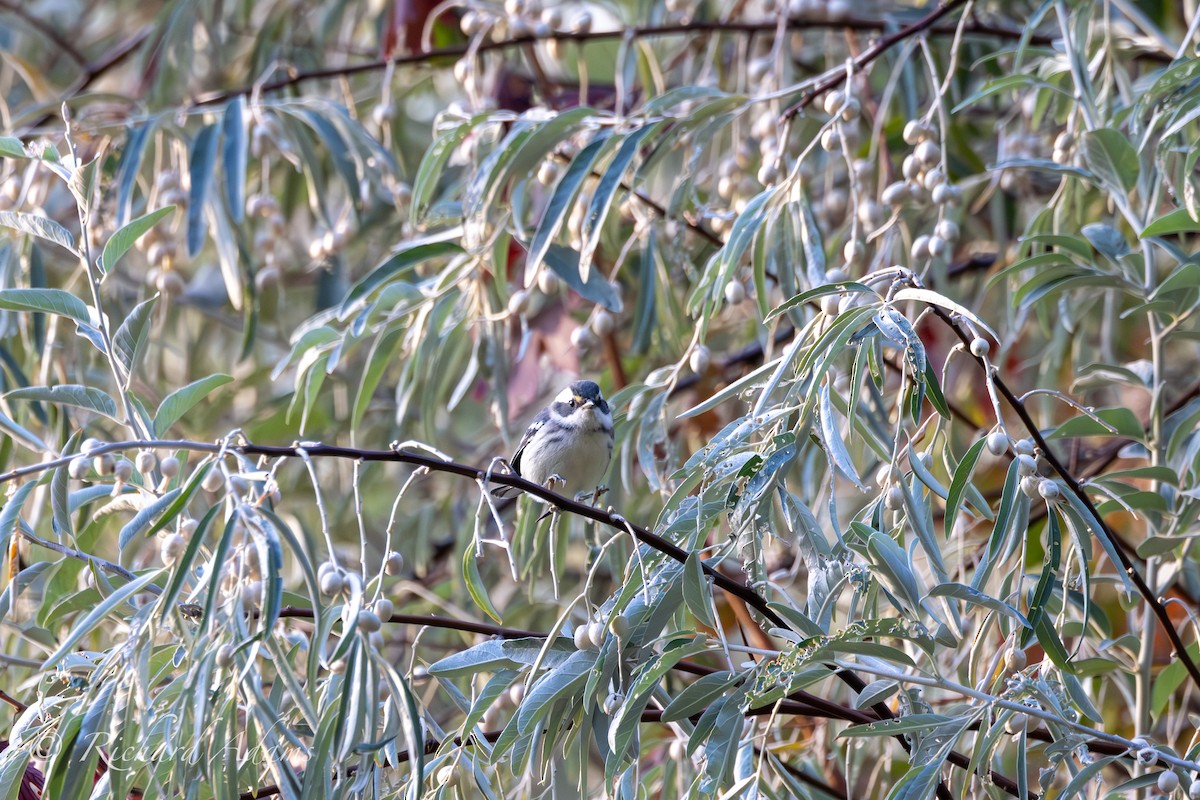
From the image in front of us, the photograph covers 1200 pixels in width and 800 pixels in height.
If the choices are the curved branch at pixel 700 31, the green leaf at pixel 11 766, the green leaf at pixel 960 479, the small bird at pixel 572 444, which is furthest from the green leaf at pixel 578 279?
the green leaf at pixel 11 766

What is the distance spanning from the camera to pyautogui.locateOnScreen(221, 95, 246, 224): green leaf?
3199 millimetres

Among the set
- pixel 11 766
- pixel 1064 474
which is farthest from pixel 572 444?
pixel 11 766

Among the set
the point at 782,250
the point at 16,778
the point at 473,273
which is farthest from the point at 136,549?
the point at 782,250

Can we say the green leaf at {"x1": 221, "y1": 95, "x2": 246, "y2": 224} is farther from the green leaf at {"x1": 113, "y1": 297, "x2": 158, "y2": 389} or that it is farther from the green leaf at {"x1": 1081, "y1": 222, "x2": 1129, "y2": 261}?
the green leaf at {"x1": 1081, "y1": 222, "x2": 1129, "y2": 261}

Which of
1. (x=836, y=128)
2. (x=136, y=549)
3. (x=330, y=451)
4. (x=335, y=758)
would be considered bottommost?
(x=136, y=549)

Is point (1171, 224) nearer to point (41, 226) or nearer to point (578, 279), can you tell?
point (578, 279)

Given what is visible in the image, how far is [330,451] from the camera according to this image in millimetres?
1734

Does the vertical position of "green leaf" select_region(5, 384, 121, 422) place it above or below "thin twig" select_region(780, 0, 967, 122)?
below

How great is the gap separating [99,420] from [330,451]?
2206mm

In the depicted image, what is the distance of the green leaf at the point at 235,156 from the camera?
3.20 m

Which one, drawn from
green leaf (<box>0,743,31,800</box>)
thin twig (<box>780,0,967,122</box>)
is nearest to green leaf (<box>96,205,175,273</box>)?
green leaf (<box>0,743,31,800</box>)

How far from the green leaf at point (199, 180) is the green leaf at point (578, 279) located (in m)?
0.87

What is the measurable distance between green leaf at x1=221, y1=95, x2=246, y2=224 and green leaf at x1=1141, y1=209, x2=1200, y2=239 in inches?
85.3

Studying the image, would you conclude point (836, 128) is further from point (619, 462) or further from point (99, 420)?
point (99, 420)
